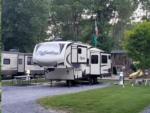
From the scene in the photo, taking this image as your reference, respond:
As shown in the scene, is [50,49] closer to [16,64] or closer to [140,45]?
[140,45]

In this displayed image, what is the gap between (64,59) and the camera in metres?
24.1

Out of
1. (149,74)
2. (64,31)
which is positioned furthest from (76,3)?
(149,74)

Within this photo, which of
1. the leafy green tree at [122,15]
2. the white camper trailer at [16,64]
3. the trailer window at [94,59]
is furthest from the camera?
the leafy green tree at [122,15]

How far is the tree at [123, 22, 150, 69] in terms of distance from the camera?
27750 millimetres

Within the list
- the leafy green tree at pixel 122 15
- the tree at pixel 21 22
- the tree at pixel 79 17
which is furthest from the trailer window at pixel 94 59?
the leafy green tree at pixel 122 15

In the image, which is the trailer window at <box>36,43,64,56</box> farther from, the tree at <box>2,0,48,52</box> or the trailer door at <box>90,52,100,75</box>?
the tree at <box>2,0,48,52</box>

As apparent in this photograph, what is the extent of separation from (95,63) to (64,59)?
4.75m

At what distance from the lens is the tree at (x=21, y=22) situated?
4391cm

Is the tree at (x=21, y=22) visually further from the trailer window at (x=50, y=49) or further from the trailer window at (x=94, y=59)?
the trailer window at (x=50, y=49)

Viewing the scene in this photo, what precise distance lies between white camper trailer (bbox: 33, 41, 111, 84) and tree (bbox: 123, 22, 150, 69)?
3.13 m

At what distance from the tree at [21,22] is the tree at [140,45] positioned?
18181 millimetres

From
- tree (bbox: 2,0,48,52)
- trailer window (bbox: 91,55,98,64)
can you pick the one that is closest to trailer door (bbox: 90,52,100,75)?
trailer window (bbox: 91,55,98,64)

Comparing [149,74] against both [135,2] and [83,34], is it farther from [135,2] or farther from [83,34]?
[135,2]

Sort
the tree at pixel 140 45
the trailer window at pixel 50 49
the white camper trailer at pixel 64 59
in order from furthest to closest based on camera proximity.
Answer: the tree at pixel 140 45 → the trailer window at pixel 50 49 → the white camper trailer at pixel 64 59
